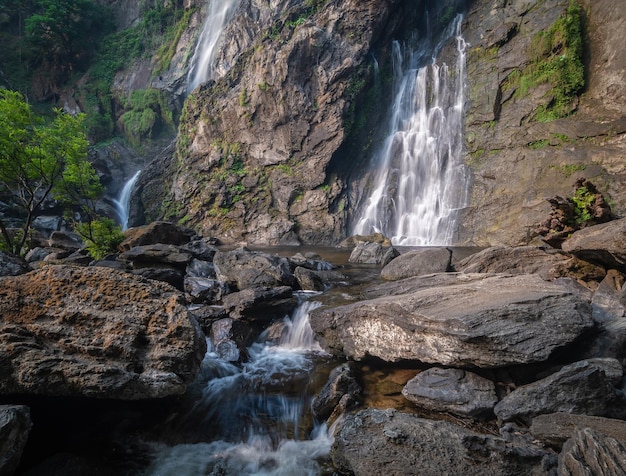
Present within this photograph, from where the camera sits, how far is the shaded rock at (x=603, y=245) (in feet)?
19.7

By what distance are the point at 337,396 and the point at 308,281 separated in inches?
211

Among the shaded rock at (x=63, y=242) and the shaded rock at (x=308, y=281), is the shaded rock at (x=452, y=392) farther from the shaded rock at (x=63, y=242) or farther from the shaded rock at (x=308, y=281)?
the shaded rock at (x=63, y=242)

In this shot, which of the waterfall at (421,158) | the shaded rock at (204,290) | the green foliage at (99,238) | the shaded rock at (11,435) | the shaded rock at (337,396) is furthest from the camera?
the waterfall at (421,158)

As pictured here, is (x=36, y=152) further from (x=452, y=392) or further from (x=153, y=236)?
(x=452, y=392)

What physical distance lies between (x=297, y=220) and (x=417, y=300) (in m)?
Result: 22.2

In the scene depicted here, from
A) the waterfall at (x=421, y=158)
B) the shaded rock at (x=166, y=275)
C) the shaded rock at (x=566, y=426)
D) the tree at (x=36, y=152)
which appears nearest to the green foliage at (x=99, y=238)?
the tree at (x=36, y=152)

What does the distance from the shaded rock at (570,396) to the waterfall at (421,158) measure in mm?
17109

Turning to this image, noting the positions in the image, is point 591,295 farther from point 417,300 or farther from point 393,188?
point 393,188

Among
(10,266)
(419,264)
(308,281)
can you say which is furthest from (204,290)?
(419,264)

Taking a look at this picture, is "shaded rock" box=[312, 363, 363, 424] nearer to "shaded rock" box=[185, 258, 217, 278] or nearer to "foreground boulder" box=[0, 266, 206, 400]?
"foreground boulder" box=[0, 266, 206, 400]

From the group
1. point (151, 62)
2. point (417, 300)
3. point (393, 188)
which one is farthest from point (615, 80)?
point (151, 62)

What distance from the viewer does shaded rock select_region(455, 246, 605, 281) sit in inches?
282

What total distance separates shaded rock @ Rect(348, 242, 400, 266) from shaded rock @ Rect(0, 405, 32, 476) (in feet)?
40.7

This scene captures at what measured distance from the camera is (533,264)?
8633mm
